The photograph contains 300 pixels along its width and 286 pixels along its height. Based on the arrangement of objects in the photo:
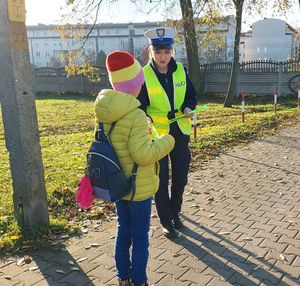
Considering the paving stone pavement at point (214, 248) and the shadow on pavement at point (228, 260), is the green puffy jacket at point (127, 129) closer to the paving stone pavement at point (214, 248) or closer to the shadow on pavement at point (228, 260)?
the paving stone pavement at point (214, 248)

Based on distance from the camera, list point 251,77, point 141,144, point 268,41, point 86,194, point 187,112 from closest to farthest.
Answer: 1. point 141,144
2. point 86,194
3. point 187,112
4. point 251,77
5. point 268,41

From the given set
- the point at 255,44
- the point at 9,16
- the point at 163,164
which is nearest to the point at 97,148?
the point at 163,164

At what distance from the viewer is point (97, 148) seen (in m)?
2.82

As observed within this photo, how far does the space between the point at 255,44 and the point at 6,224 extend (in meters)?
77.9

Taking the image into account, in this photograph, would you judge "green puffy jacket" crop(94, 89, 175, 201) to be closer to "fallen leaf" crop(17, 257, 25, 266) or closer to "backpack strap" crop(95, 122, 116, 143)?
"backpack strap" crop(95, 122, 116, 143)

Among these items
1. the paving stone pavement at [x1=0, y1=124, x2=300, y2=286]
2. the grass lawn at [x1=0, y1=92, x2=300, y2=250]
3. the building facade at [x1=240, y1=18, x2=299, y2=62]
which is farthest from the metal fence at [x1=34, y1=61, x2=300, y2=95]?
the building facade at [x1=240, y1=18, x2=299, y2=62]

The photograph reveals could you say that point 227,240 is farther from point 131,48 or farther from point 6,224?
point 131,48

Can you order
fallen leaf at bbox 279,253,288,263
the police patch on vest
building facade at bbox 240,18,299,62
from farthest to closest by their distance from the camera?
building facade at bbox 240,18,299,62, the police patch on vest, fallen leaf at bbox 279,253,288,263

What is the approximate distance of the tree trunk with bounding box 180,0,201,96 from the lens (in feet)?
58.8

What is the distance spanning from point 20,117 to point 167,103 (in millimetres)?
1432

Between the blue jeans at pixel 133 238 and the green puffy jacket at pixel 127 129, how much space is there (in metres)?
0.31

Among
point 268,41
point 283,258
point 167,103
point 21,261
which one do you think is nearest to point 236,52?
point 167,103

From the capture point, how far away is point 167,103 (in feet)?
13.1

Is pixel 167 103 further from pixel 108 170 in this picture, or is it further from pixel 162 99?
pixel 108 170
